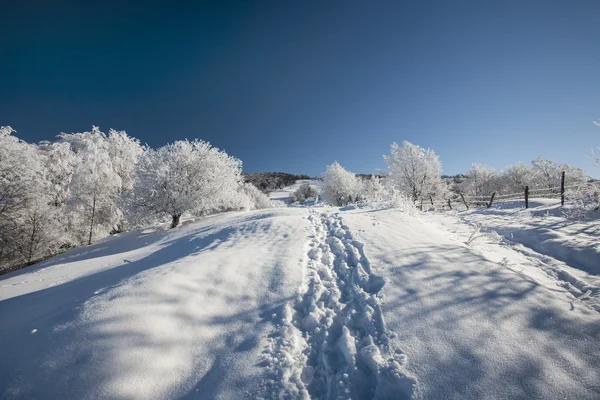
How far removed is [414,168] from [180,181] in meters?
27.6

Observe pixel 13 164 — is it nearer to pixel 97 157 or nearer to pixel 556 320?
pixel 97 157

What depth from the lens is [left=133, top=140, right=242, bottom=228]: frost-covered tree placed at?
16.3 meters

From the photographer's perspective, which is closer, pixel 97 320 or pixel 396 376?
Result: pixel 396 376

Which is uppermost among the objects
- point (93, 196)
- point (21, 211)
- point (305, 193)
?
point (305, 193)

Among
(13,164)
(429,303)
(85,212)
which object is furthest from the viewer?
(85,212)

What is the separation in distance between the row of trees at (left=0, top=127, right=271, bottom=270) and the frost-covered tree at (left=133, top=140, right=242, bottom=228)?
53 mm

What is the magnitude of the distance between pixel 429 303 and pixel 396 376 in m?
1.60

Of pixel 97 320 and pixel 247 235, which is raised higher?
pixel 247 235

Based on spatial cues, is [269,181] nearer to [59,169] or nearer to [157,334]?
[59,169]

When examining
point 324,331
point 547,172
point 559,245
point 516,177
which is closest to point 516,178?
point 516,177

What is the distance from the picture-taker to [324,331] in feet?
12.7

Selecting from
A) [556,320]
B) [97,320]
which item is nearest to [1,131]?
[97,320]

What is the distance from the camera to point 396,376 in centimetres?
298

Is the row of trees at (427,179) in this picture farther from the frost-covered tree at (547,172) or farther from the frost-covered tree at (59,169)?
the frost-covered tree at (59,169)
